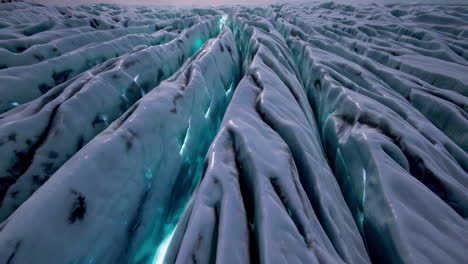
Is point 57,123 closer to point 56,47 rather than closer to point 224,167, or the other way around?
point 224,167

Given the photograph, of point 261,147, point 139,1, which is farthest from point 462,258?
point 139,1

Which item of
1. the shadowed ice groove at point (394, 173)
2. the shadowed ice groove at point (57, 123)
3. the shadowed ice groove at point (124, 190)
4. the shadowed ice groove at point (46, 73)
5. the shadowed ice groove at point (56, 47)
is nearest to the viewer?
the shadowed ice groove at point (124, 190)

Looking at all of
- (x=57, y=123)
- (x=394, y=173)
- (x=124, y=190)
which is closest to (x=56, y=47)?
(x=57, y=123)

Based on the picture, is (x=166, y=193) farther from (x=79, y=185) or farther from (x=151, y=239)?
(x=79, y=185)

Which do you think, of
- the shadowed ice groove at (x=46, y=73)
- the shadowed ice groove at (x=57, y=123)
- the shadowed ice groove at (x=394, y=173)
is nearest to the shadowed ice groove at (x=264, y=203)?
the shadowed ice groove at (x=394, y=173)

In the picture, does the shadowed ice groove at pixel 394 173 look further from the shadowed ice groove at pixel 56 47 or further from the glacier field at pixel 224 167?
the shadowed ice groove at pixel 56 47

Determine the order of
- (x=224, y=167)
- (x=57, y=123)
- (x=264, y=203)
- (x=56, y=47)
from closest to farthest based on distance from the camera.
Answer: (x=264, y=203) < (x=224, y=167) < (x=57, y=123) < (x=56, y=47)

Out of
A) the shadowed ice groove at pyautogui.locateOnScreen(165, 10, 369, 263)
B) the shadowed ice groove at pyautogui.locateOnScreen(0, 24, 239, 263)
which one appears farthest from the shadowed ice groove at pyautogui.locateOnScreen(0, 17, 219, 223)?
the shadowed ice groove at pyautogui.locateOnScreen(165, 10, 369, 263)
